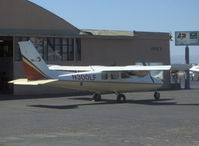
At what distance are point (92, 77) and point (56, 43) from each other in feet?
41.8

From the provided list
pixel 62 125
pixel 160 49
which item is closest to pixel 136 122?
pixel 62 125

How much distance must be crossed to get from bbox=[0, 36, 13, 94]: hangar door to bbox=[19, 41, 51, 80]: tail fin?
38.0ft

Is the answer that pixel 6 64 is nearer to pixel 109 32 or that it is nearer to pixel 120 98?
pixel 109 32

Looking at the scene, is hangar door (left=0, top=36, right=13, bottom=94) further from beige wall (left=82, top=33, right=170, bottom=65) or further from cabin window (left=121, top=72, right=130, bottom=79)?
cabin window (left=121, top=72, right=130, bottom=79)

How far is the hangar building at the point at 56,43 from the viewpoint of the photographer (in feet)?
126

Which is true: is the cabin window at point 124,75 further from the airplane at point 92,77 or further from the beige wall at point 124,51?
the beige wall at point 124,51

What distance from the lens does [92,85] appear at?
28.8 m

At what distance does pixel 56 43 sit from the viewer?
40750 mm

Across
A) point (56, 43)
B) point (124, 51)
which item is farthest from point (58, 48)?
point (124, 51)

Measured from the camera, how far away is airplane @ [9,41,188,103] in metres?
27.6

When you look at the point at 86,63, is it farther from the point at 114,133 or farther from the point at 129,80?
the point at 114,133

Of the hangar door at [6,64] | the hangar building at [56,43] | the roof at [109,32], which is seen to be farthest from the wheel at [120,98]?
the roof at [109,32]

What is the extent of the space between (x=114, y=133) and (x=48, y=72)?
536 inches

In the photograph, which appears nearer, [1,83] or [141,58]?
[1,83]
